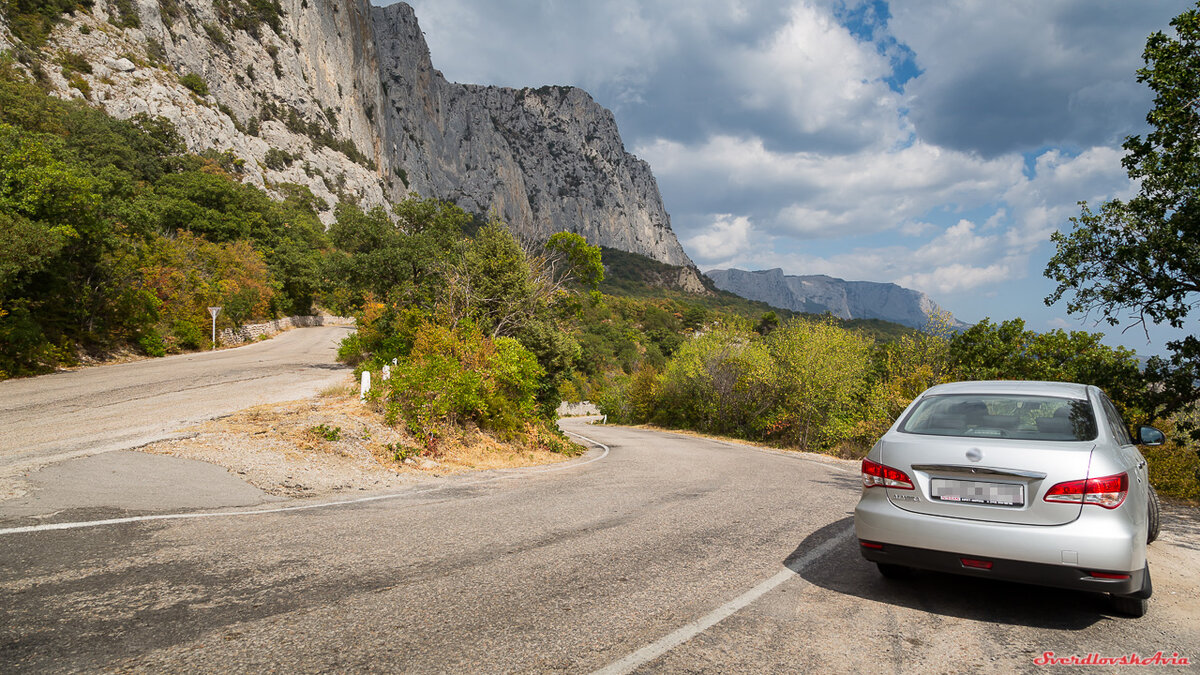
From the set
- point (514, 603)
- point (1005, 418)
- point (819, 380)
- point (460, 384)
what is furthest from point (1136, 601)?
point (819, 380)

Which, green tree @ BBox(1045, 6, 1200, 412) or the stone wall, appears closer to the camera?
green tree @ BBox(1045, 6, 1200, 412)

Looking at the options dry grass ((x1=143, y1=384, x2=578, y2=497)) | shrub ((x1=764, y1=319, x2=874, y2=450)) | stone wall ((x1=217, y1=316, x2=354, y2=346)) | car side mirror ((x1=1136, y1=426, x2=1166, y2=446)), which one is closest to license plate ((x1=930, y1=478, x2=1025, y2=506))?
car side mirror ((x1=1136, y1=426, x2=1166, y2=446))

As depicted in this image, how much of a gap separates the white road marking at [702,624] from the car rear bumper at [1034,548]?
3.09 feet

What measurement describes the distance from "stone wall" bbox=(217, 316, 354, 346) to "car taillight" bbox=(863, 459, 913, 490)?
108 feet

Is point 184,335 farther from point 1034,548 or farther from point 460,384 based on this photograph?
point 1034,548

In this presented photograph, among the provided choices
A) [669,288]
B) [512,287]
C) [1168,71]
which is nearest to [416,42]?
[669,288]

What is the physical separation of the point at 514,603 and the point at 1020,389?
4429 millimetres

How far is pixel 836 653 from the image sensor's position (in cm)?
311

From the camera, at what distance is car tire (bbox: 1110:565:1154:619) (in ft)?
11.9

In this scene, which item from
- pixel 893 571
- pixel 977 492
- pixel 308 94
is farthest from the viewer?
pixel 308 94

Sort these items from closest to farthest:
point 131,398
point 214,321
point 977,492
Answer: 1. point 977,492
2. point 131,398
3. point 214,321

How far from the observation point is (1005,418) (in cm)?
420

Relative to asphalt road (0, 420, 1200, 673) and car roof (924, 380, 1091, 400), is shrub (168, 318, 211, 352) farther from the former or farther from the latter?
car roof (924, 380, 1091, 400)

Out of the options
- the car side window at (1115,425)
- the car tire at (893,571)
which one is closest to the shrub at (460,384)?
the car tire at (893,571)
